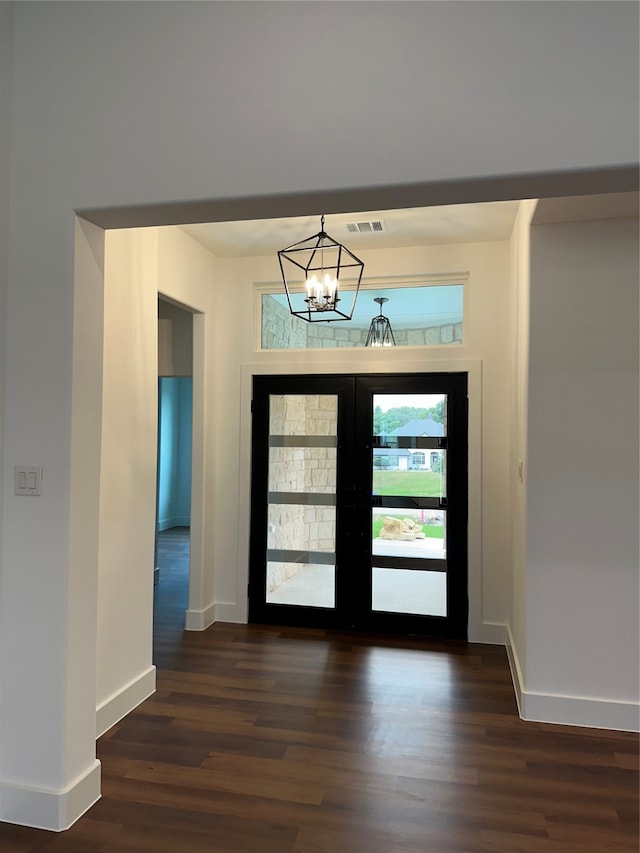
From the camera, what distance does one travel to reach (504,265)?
4.42 metres

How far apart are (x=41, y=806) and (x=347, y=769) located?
125 centimetres

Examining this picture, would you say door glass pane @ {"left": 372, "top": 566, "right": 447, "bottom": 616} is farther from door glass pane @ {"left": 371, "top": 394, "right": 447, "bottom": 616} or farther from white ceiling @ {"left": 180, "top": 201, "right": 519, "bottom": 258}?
white ceiling @ {"left": 180, "top": 201, "right": 519, "bottom": 258}

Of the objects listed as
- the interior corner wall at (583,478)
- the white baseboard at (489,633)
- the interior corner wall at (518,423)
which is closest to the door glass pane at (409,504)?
the white baseboard at (489,633)

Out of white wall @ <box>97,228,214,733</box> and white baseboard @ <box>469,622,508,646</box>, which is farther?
white baseboard @ <box>469,622,508,646</box>

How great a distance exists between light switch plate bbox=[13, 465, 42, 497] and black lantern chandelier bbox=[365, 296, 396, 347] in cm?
293

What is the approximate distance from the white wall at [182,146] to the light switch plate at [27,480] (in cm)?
3

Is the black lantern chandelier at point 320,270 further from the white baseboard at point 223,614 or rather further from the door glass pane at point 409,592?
the white baseboard at point 223,614

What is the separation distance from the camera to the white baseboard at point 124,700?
117 inches

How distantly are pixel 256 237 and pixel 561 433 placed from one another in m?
2.59

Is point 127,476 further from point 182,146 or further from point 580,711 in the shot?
point 580,711

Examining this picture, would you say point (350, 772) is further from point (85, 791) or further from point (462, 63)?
point (462, 63)

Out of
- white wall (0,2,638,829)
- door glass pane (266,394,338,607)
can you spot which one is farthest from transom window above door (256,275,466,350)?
white wall (0,2,638,829)

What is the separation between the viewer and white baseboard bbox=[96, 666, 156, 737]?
9.79 ft

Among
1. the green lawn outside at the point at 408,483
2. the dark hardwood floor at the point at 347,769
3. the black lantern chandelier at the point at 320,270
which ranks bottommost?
the dark hardwood floor at the point at 347,769
